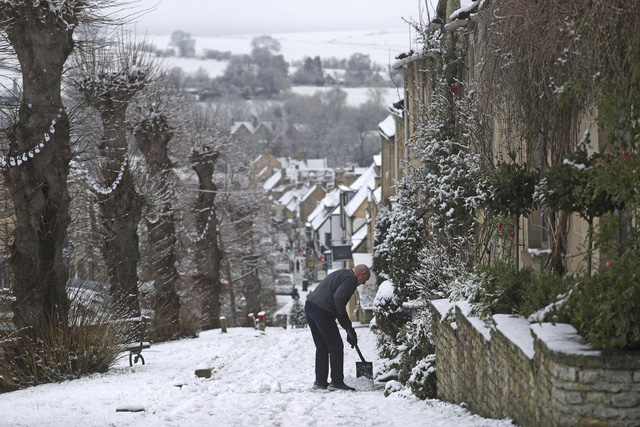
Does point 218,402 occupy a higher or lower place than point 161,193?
lower

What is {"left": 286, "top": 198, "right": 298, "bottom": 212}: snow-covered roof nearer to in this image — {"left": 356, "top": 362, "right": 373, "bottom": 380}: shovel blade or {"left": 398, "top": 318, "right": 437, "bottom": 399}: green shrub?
{"left": 398, "top": 318, "right": 437, "bottom": 399}: green shrub

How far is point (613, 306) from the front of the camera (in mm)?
4703

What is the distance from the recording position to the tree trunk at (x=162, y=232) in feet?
70.1

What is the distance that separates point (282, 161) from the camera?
109 meters

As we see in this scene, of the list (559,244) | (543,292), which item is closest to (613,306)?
(543,292)

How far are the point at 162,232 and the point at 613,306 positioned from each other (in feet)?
61.9

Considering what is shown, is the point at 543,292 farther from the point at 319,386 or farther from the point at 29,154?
the point at 29,154

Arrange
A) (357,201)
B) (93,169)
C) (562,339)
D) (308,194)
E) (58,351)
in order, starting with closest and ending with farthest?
(562,339), (58,351), (93,169), (357,201), (308,194)

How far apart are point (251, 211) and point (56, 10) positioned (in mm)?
28608

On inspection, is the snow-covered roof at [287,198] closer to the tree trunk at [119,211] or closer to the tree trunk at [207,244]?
the tree trunk at [207,244]

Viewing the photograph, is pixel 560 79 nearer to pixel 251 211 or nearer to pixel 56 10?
pixel 56 10

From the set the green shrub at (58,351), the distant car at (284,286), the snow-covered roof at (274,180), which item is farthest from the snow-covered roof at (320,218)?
the green shrub at (58,351)

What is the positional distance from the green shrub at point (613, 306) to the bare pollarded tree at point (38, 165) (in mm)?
8371

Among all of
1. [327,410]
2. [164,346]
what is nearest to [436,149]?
[327,410]
